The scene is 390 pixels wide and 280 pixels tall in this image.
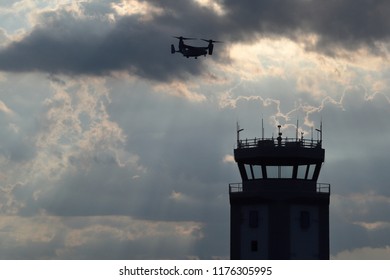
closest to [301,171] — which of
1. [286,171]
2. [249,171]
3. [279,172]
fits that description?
[286,171]

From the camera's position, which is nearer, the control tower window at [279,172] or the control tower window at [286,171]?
the control tower window at [279,172]

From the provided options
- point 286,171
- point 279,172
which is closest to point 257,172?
point 279,172

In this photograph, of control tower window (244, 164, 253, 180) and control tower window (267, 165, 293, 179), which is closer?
control tower window (267, 165, 293, 179)

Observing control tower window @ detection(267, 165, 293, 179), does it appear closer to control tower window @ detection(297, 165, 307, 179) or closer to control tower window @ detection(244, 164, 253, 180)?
control tower window @ detection(297, 165, 307, 179)

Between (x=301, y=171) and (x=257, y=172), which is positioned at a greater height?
(x=301, y=171)

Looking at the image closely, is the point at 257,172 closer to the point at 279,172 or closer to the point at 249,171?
the point at 249,171

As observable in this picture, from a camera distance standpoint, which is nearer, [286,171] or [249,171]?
[286,171]

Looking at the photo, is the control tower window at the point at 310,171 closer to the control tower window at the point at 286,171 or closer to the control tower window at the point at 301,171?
the control tower window at the point at 301,171
